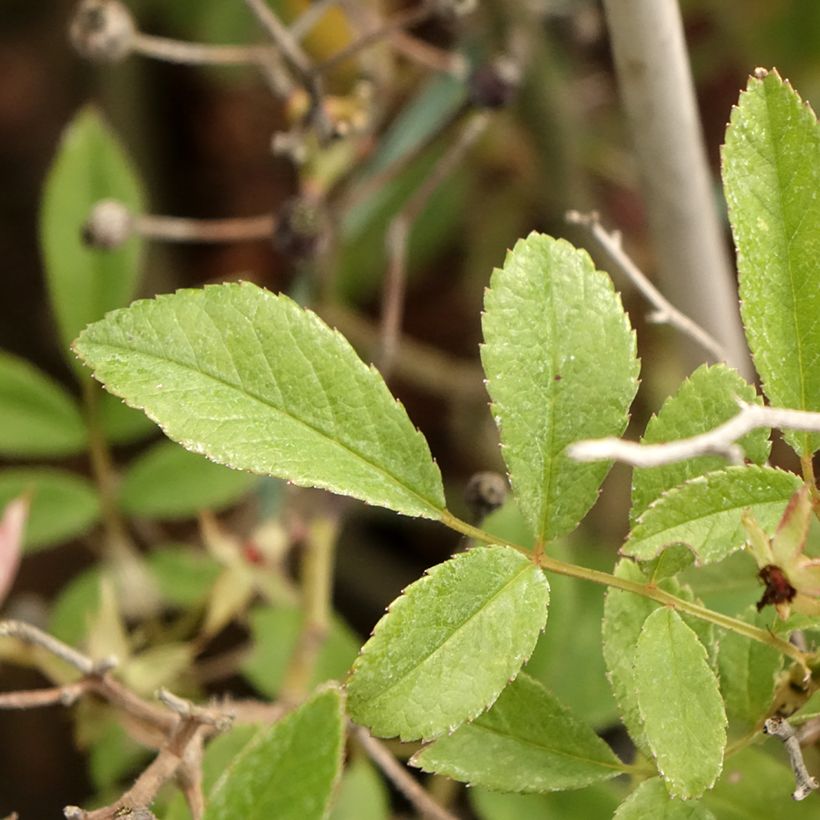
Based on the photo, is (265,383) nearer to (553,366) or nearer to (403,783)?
(553,366)

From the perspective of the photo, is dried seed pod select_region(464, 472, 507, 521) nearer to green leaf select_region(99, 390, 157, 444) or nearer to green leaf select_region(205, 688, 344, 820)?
green leaf select_region(205, 688, 344, 820)

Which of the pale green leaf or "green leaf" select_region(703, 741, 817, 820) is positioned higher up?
"green leaf" select_region(703, 741, 817, 820)

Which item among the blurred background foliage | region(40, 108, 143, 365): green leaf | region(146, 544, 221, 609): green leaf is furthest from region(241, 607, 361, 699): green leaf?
region(40, 108, 143, 365): green leaf

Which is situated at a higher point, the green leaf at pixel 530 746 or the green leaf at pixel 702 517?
the green leaf at pixel 702 517

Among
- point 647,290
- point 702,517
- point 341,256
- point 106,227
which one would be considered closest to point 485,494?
point 647,290

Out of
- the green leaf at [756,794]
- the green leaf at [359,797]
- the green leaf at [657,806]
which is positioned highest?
the green leaf at [657,806]

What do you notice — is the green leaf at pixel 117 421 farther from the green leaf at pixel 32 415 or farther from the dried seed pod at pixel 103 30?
the dried seed pod at pixel 103 30

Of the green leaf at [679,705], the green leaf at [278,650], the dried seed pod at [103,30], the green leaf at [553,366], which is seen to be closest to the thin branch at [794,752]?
the green leaf at [679,705]
